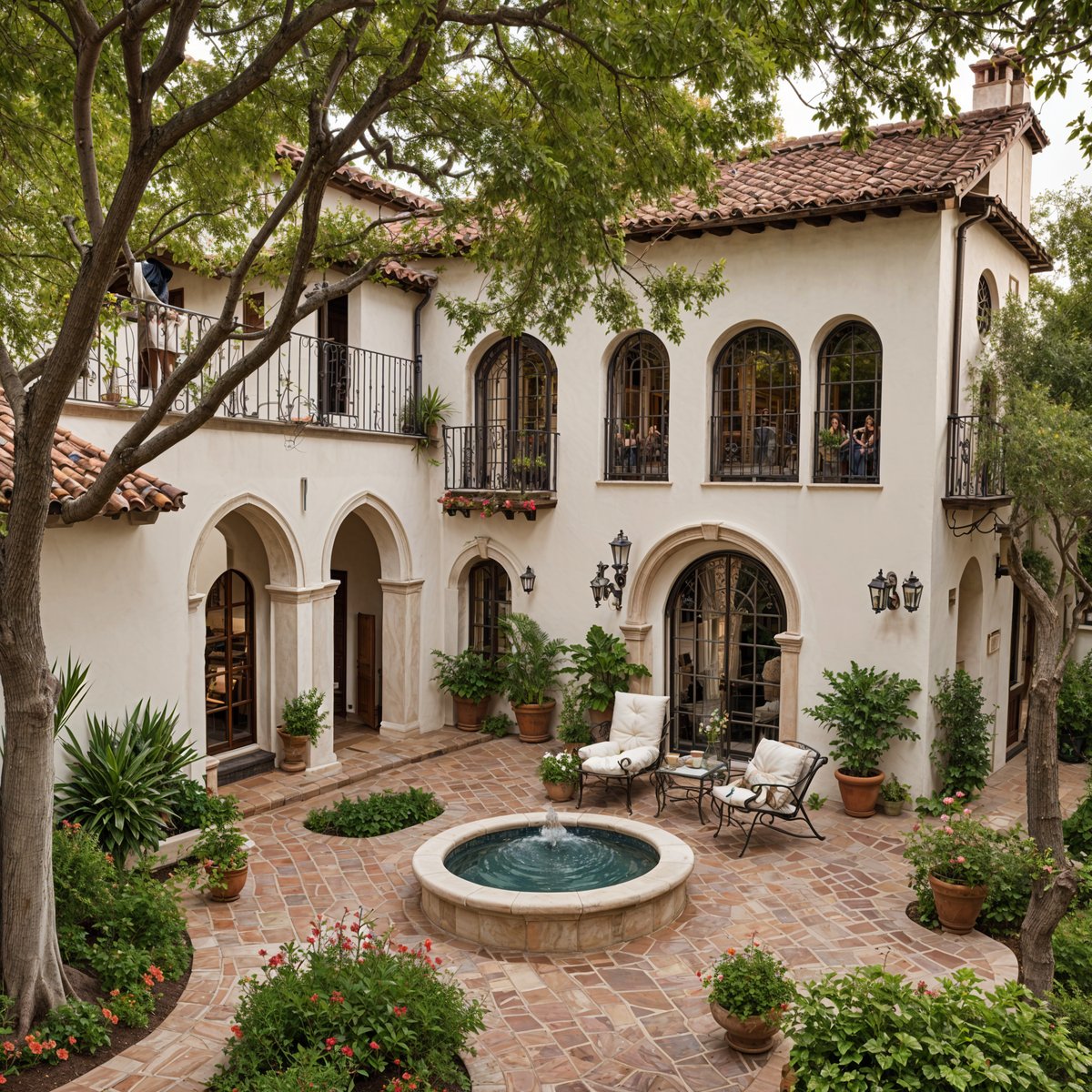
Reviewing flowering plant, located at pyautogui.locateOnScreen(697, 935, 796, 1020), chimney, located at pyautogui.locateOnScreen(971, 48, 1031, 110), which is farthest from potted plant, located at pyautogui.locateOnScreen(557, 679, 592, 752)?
chimney, located at pyautogui.locateOnScreen(971, 48, 1031, 110)

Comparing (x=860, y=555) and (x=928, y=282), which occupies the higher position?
(x=928, y=282)

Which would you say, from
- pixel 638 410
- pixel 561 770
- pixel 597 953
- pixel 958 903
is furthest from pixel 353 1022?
pixel 638 410

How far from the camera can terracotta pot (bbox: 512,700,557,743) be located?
1487cm

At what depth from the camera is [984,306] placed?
44.5 ft

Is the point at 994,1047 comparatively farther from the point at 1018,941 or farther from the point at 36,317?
the point at 36,317

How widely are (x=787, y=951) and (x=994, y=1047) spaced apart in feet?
12.3

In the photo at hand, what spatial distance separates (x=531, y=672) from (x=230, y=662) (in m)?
4.36

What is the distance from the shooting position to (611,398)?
14344 millimetres

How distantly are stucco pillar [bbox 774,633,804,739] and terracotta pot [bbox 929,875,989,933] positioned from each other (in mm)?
4048

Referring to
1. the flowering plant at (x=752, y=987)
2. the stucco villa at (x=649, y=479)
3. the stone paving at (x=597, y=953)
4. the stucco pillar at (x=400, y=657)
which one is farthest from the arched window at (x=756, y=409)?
the flowering plant at (x=752, y=987)

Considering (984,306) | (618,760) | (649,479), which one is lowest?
(618,760)

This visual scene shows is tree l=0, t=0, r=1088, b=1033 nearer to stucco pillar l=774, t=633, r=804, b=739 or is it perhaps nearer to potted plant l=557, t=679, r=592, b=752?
stucco pillar l=774, t=633, r=804, b=739

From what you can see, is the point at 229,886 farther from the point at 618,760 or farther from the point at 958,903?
the point at 958,903

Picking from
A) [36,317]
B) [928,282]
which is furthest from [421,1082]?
[928,282]
